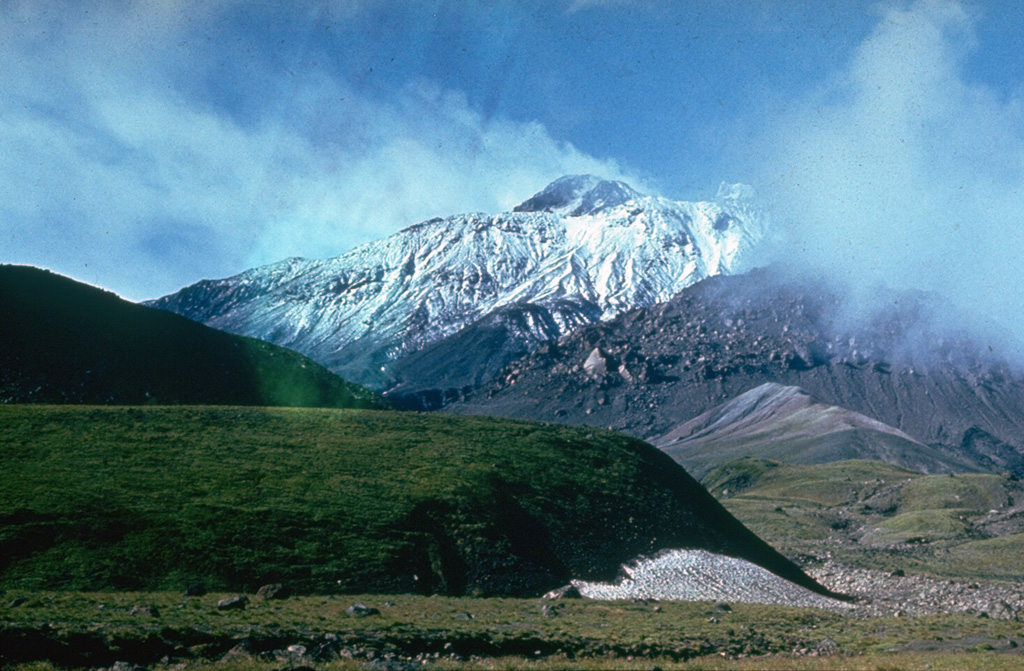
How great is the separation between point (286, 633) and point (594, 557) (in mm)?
34366

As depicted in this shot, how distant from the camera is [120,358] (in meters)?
101

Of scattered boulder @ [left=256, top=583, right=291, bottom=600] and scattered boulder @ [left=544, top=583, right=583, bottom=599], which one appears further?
scattered boulder @ [left=544, top=583, right=583, bottom=599]

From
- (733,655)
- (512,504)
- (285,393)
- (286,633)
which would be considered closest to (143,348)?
(285,393)

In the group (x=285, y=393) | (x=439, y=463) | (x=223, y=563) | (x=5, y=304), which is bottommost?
(x=223, y=563)

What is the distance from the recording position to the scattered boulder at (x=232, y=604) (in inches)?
1569

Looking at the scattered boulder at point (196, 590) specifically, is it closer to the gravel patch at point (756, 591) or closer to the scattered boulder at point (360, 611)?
the scattered boulder at point (360, 611)

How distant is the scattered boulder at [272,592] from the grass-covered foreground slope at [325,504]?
2554 mm

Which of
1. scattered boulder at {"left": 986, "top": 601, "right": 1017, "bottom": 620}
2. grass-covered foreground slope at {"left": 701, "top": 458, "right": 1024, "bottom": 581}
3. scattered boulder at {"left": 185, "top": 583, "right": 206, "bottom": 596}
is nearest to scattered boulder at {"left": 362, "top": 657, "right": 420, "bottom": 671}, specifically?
scattered boulder at {"left": 185, "top": 583, "right": 206, "bottom": 596}

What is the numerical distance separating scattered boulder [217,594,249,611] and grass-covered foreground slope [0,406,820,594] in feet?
23.0

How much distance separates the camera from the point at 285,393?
11319cm

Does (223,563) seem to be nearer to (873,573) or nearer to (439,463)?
(439,463)

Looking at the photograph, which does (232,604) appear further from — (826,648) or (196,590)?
(826,648)

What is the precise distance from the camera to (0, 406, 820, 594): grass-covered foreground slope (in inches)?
1918

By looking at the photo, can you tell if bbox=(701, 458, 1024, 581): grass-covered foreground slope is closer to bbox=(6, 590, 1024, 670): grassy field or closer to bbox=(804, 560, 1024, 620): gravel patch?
bbox=(804, 560, 1024, 620): gravel patch
